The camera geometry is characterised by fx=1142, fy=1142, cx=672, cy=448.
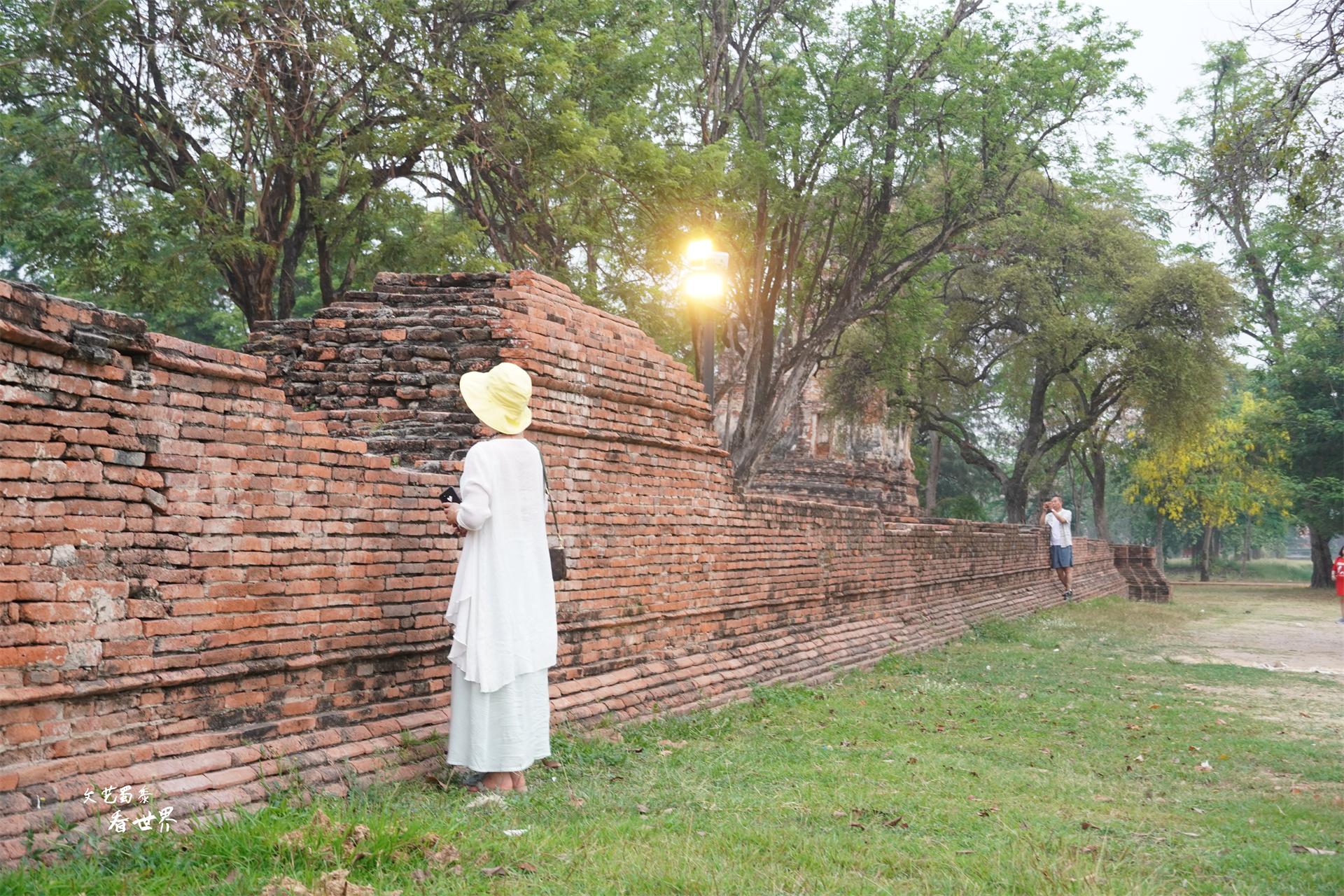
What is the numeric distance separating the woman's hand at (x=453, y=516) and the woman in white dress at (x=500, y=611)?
0.04 feet

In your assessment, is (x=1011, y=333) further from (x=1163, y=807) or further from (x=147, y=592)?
(x=147, y=592)

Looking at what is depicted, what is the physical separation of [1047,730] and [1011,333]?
22174 mm

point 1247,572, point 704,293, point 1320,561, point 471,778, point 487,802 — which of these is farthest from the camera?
point 1247,572

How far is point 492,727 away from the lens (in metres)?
5.10

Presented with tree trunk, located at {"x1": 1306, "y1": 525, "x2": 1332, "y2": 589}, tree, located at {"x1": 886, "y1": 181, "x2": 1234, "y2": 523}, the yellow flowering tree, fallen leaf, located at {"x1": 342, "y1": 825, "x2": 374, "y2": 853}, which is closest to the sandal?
fallen leaf, located at {"x1": 342, "y1": 825, "x2": 374, "y2": 853}

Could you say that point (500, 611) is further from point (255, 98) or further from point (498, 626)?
point (255, 98)

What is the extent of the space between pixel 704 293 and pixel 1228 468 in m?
26.0

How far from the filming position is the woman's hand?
5188 mm

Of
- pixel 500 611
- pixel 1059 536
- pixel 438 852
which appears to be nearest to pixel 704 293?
pixel 1059 536

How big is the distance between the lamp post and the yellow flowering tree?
2018 centimetres

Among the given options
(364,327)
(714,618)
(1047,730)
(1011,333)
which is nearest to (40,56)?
(364,327)

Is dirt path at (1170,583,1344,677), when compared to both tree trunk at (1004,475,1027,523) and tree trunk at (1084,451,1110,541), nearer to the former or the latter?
tree trunk at (1004,475,1027,523)

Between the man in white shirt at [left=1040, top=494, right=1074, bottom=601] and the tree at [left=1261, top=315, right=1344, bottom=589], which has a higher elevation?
the tree at [left=1261, top=315, right=1344, bottom=589]

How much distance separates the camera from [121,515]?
4.08 meters
